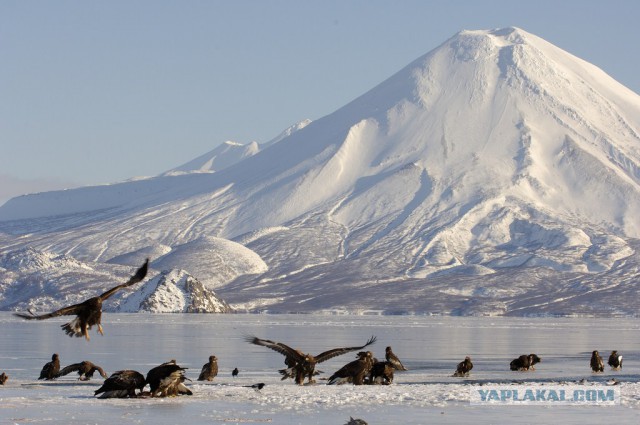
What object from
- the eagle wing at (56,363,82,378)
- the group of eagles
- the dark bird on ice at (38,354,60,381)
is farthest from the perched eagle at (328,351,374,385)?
the dark bird on ice at (38,354,60,381)

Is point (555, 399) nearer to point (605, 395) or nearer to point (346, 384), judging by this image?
point (605, 395)

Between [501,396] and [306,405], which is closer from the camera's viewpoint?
[306,405]

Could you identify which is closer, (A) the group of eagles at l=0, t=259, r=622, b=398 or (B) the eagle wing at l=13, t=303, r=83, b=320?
(B) the eagle wing at l=13, t=303, r=83, b=320

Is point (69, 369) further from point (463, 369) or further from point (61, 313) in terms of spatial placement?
point (61, 313)

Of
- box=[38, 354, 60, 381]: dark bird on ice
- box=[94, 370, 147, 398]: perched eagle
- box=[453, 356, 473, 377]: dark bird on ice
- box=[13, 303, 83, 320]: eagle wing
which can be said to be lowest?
box=[94, 370, 147, 398]: perched eagle

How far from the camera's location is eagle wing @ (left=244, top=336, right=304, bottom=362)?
4097cm

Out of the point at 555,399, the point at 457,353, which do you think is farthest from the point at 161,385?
the point at 457,353

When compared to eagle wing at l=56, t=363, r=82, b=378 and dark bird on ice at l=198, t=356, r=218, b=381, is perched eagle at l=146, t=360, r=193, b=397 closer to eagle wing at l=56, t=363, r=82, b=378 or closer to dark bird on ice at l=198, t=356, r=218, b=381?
dark bird on ice at l=198, t=356, r=218, b=381

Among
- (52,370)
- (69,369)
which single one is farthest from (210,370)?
(52,370)

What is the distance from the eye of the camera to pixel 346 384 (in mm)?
44469

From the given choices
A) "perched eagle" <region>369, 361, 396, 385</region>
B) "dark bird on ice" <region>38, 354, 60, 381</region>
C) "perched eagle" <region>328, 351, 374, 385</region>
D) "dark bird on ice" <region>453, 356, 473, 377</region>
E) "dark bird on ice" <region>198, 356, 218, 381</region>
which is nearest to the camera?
"perched eagle" <region>328, 351, 374, 385</region>

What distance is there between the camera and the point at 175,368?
37.5 m

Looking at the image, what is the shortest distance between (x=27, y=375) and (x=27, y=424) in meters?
22.3

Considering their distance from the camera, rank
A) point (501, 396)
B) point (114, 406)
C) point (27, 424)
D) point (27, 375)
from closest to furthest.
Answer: point (27, 424) → point (114, 406) → point (501, 396) → point (27, 375)
